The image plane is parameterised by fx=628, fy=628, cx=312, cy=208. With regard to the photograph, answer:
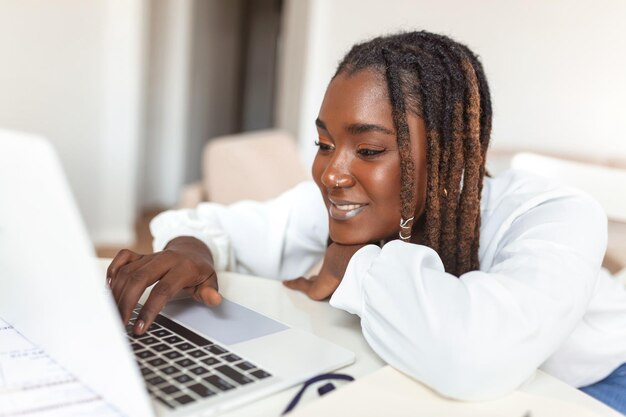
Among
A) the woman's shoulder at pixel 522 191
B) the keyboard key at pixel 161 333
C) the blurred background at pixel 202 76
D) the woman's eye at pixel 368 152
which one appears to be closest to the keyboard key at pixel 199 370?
the keyboard key at pixel 161 333

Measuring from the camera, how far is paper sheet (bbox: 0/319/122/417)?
1.71 ft

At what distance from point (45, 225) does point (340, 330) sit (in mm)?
430

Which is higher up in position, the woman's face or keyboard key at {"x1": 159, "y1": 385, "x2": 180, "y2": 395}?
the woman's face

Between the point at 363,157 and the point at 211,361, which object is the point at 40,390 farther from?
the point at 363,157

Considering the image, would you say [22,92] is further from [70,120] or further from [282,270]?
[282,270]

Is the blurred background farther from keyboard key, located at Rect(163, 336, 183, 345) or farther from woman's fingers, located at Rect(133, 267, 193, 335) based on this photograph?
keyboard key, located at Rect(163, 336, 183, 345)

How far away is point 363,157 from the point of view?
0.88m

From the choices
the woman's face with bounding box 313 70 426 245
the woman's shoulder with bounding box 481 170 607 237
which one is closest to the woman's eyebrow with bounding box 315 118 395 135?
the woman's face with bounding box 313 70 426 245

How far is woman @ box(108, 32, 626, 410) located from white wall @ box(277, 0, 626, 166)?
1.17m

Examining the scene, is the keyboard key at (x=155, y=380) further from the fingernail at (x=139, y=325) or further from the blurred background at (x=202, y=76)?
the blurred background at (x=202, y=76)

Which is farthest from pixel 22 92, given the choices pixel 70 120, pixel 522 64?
pixel 522 64

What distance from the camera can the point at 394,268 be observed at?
693 mm

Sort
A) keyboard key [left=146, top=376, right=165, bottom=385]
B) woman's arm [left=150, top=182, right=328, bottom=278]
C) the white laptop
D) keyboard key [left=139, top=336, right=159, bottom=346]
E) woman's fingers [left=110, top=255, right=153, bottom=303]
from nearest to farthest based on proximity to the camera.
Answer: the white laptop
keyboard key [left=146, top=376, right=165, bottom=385]
keyboard key [left=139, top=336, right=159, bottom=346]
woman's fingers [left=110, top=255, right=153, bottom=303]
woman's arm [left=150, top=182, right=328, bottom=278]

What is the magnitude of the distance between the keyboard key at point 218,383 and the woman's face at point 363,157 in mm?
367
